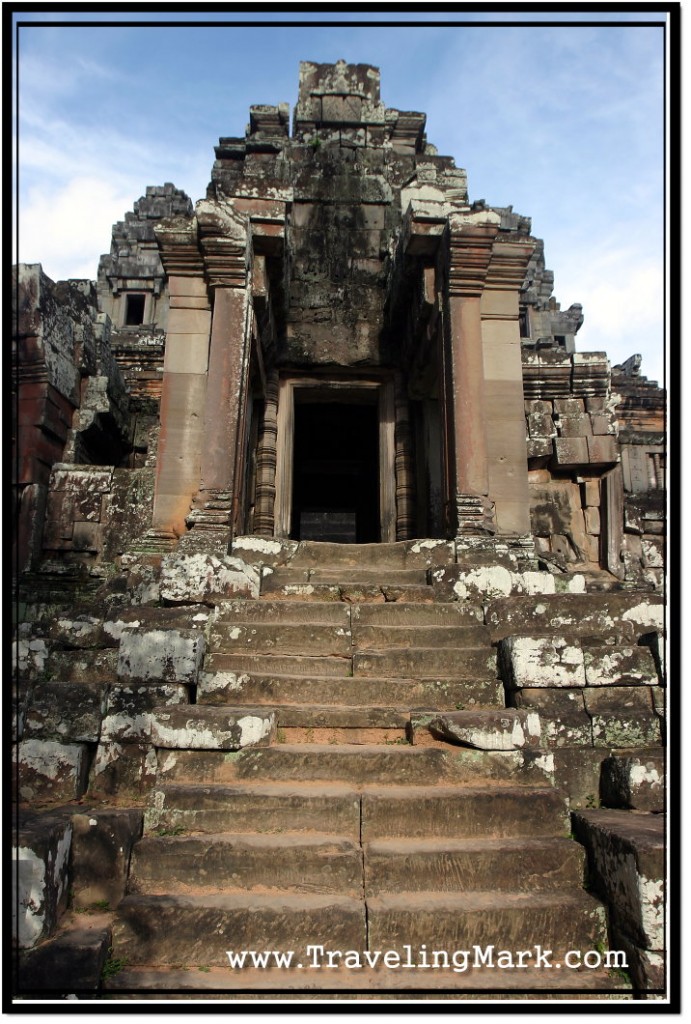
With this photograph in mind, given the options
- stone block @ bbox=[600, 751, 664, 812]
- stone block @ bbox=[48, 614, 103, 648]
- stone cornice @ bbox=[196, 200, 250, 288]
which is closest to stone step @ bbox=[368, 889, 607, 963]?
stone block @ bbox=[600, 751, 664, 812]

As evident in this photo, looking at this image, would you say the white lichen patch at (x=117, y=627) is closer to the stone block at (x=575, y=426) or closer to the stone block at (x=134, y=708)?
the stone block at (x=134, y=708)

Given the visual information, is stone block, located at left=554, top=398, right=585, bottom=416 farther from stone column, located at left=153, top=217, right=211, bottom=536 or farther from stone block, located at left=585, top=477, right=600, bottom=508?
stone column, located at left=153, top=217, right=211, bottom=536

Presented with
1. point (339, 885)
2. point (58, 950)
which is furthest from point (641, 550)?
point (58, 950)

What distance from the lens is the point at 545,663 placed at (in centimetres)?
393

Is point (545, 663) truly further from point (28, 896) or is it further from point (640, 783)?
point (28, 896)

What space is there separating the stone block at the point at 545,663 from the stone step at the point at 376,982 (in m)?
1.50

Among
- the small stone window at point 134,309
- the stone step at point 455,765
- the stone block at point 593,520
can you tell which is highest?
the small stone window at point 134,309

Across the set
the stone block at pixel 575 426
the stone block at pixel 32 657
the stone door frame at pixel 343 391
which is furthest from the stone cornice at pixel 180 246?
the stone block at pixel 575 426

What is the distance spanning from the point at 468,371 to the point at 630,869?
447 centimetres

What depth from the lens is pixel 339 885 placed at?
287 centimetres

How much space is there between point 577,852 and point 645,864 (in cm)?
44

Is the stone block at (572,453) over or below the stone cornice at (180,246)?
below

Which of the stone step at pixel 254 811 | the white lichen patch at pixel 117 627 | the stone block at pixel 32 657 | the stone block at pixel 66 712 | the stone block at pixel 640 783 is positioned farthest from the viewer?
the white lichen patch at pixel 117 627

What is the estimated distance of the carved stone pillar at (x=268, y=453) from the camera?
8.67m
